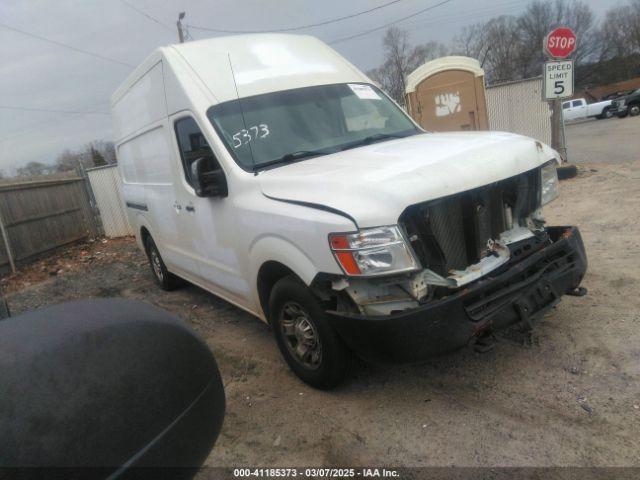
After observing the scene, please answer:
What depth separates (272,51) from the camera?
14.8 ft

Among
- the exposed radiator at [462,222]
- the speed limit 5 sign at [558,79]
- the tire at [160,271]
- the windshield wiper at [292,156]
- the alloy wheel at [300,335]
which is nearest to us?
the exposed radiator at [462,222]

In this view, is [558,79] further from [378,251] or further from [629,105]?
[629,105]

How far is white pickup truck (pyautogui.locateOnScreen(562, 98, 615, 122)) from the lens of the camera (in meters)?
33.9

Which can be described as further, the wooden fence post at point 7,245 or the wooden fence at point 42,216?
the wooden fence at point 42,216

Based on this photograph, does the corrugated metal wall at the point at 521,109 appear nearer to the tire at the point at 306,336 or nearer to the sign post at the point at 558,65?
the sign post at the point at 558,65

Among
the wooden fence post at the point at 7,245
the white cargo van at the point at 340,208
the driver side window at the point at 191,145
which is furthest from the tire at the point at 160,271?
the wooden fence post at the point at 7,245

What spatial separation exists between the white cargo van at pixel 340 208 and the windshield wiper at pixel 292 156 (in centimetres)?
2

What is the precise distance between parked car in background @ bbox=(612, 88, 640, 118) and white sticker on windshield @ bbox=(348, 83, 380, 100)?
3289 centimetres

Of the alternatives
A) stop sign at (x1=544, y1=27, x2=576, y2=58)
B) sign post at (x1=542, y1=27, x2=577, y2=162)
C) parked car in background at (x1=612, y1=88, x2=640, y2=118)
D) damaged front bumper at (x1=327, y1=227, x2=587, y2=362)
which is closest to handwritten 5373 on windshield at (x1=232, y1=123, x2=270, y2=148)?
damaged front bumper at (x1=327, y1=227, x2=587, y2=362)

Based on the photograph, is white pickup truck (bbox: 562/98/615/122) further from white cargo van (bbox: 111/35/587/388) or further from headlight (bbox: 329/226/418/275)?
headlight (bbox: 329/226/418/275)

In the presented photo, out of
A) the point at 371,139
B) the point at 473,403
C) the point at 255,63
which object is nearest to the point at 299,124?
the point at 371,139

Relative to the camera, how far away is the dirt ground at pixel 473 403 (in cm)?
259

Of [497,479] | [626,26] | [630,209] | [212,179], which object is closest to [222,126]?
[212,179]

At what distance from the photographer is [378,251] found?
2.65 meters
